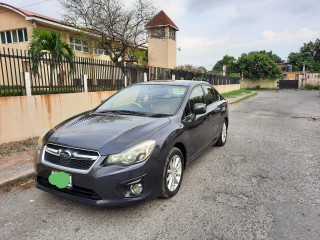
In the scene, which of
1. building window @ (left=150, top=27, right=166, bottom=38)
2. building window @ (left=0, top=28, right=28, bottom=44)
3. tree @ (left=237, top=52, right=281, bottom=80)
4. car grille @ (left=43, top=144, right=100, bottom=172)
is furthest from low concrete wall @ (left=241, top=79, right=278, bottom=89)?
car grille @ (left=43, top=144, right=100, bottom=172)

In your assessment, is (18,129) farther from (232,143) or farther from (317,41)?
(317,41)

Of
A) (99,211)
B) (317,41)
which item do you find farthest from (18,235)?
(317,41)

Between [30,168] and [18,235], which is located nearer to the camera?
[18,235]

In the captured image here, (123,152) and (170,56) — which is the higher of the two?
(170,56)

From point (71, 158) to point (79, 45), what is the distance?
21652 millimetres

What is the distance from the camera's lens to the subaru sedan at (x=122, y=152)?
2.81 metres

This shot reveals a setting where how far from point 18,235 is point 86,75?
6119 millimetres

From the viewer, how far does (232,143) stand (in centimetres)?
647

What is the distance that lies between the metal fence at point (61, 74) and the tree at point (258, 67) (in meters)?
34.9

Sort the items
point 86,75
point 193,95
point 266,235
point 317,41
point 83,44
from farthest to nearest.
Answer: point 317,41
point 83,44
point 86,75
point 193,95
point 266,235

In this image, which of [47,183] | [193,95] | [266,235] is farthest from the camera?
[193,95]

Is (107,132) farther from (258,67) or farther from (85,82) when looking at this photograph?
(258,67)

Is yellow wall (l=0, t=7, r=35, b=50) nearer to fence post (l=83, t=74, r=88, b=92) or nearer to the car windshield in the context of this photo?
fence post (l=83, t=74, r=88, b=92)

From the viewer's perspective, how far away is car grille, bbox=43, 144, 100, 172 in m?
2.83
